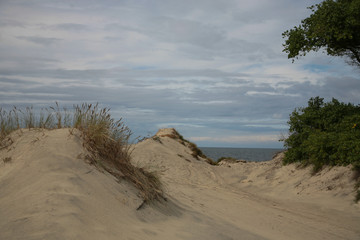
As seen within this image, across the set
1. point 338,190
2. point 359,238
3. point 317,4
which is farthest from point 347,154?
point 317,4

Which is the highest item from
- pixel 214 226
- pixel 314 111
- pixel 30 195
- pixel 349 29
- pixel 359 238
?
pixel 349 29

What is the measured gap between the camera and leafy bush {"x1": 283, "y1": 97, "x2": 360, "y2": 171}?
11185mm

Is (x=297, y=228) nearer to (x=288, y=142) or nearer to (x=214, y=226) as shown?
(x=214, y=226)

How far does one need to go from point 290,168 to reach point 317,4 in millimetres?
7415

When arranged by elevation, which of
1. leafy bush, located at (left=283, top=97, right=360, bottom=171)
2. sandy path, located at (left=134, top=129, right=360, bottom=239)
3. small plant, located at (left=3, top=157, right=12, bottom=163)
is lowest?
sandy path, located at (left=134, top=129, right=360, bottom=239)

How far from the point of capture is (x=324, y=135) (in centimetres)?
1202

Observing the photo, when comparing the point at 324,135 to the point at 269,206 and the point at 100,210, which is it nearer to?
the point at 269,206

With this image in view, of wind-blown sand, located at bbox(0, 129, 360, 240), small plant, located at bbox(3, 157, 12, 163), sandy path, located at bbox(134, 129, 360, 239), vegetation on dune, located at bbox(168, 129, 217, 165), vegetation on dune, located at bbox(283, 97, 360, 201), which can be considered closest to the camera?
wind-blown sand, located at bbox(0, 129, 360, 240)

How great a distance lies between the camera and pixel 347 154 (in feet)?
36.2

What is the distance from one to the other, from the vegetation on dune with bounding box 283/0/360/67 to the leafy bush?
8.16 ft

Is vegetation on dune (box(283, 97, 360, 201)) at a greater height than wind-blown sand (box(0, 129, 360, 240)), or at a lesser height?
greater

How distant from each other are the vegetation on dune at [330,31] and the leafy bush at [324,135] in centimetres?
249

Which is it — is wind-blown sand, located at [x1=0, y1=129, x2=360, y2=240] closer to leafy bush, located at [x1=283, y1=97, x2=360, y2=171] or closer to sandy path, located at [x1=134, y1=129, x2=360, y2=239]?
sandy path, located at [x1=134, y1=129, x2=360, y2=239]

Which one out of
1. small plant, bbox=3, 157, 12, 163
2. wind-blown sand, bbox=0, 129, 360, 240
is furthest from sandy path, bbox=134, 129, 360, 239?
small plant, bbox=3, 157, 12, 163
